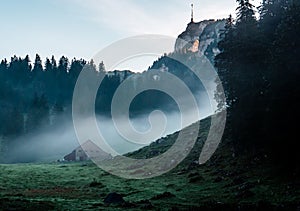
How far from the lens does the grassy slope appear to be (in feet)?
86.5

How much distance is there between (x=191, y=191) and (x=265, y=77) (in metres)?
14.4

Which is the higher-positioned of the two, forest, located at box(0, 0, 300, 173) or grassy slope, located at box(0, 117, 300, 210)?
forest, located at box(0, 0, 300, 173)

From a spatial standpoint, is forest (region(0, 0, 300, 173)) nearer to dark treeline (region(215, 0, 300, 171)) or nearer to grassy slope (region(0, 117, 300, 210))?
dark treeline (region(215, 0, 300, 171))

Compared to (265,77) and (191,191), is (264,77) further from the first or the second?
(191,191)

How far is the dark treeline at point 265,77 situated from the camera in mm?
33156

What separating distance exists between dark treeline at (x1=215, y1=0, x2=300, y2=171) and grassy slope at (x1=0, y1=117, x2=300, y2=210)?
3.18m

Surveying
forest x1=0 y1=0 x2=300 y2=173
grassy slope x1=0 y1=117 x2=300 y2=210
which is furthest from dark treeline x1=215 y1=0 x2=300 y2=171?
grassy slope x1=0 y1=117 x2=300 y2=210

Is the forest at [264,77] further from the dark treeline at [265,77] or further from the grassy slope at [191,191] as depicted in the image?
the grassy slope at [191,191]

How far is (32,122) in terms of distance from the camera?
513 feet

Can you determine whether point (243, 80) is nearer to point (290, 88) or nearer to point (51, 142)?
point (290, 88)

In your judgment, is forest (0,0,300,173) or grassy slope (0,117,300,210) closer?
grassy slope (0,117,300,210)

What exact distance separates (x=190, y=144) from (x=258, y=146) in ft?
115

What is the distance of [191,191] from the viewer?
3741cm

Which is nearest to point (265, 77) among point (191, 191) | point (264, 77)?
point (264, 77)
